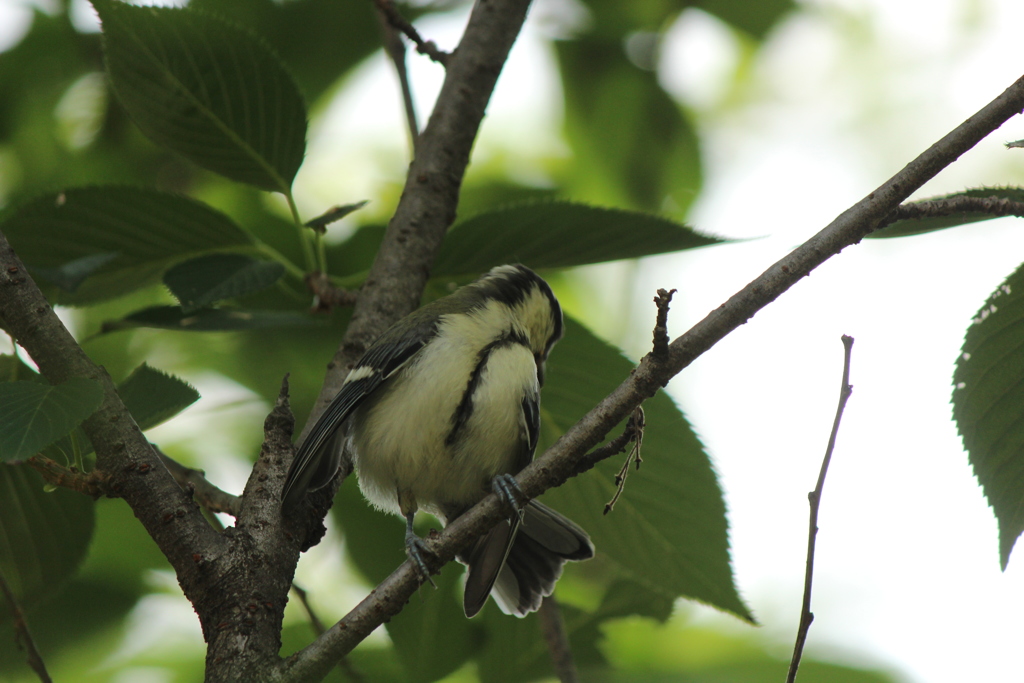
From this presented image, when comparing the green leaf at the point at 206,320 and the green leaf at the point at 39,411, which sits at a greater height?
the green leaf at the point at 206,320

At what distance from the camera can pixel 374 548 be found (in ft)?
9.37

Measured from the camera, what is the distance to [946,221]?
1731 mm

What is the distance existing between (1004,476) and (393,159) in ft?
13.1

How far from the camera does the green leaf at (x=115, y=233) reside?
234cm

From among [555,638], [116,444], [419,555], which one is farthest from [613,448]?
[555,638]

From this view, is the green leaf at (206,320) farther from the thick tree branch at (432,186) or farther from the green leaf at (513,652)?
the green leaf at (513,652)

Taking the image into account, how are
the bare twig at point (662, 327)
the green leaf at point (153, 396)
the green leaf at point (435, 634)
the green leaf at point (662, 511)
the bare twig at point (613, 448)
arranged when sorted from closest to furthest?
the bare twig at point (662, 327) < the bare twig at point (613, 448) < the green leaf at point (153, 396) < the green leaf at point (662, 511) < the green leaf at point (435, 634)

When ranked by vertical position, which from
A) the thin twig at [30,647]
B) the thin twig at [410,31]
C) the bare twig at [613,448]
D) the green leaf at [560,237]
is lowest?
the thin twig at [30,647]

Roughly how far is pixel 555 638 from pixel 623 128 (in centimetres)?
243

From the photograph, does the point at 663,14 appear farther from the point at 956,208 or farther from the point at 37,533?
the point at 37,533

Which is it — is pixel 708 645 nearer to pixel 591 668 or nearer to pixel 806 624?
pixel 591 668

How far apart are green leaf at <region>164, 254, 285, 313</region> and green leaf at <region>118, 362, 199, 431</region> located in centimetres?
25

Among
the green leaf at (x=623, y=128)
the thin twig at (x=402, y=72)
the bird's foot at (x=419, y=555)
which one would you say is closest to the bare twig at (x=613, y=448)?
the bird's foot at (x=419, y=555)

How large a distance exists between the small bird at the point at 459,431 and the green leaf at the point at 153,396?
1.14 ft
